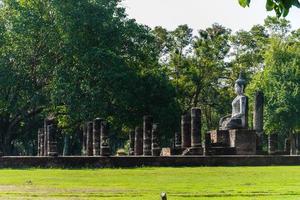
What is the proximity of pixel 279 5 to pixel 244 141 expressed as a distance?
31040mm

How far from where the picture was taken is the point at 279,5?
534cm

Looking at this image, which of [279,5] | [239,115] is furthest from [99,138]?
[279,5]

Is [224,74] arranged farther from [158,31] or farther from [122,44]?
[122,44]

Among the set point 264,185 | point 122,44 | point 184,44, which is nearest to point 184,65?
point 184,44

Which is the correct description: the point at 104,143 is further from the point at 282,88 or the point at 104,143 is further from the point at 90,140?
the point at 282,88

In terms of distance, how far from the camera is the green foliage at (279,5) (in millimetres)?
5138

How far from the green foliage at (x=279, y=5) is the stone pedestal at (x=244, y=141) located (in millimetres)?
30672

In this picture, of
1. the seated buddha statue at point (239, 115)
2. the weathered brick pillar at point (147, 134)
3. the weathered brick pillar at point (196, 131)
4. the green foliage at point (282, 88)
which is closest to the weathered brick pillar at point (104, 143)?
the weathered brick pillar at point (147, 134)

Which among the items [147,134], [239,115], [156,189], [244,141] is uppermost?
[239,115]

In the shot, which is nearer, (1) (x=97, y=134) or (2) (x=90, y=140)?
(1) (x=97, y=134)

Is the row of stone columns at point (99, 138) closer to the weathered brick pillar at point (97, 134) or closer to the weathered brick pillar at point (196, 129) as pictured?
the weathered brick pillar at point (97, 134)

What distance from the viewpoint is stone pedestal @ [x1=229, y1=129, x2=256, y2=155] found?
35812 mm

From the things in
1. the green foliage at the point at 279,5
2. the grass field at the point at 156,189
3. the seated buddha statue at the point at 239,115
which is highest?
the seated buddha statue at the point at 239,115

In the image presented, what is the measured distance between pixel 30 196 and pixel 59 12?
31772 millimetres
